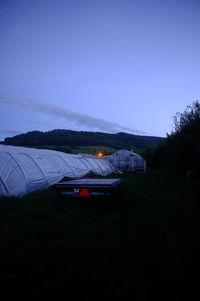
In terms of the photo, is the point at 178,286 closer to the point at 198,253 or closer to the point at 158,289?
the point at 158,289

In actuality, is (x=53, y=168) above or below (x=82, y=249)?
above

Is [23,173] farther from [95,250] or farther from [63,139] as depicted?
[63,139]

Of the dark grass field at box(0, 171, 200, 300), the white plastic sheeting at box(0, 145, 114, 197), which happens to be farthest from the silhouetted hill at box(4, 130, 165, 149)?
the dark grass field at box(0, 171, 200, 300)

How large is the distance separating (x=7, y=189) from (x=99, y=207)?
4348 millimetres

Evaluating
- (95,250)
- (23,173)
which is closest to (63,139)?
(23,173)

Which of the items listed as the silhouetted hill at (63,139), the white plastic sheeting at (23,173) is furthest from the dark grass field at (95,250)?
the silhouetted hill at (63,139)

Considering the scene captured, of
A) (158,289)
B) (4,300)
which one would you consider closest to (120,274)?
(158,289)

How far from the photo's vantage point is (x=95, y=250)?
4.14 m

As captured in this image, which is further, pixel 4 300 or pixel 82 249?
pixel 82 249

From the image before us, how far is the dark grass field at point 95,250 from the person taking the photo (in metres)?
3.06

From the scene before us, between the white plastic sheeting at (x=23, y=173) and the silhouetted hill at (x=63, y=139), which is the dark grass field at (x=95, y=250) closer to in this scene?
the white plastic sheeting at (x=23, y=173)

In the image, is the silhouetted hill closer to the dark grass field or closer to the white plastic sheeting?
the white plastic sheeting

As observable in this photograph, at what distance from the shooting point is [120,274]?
3.34m

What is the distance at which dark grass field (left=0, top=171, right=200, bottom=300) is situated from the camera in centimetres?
306
